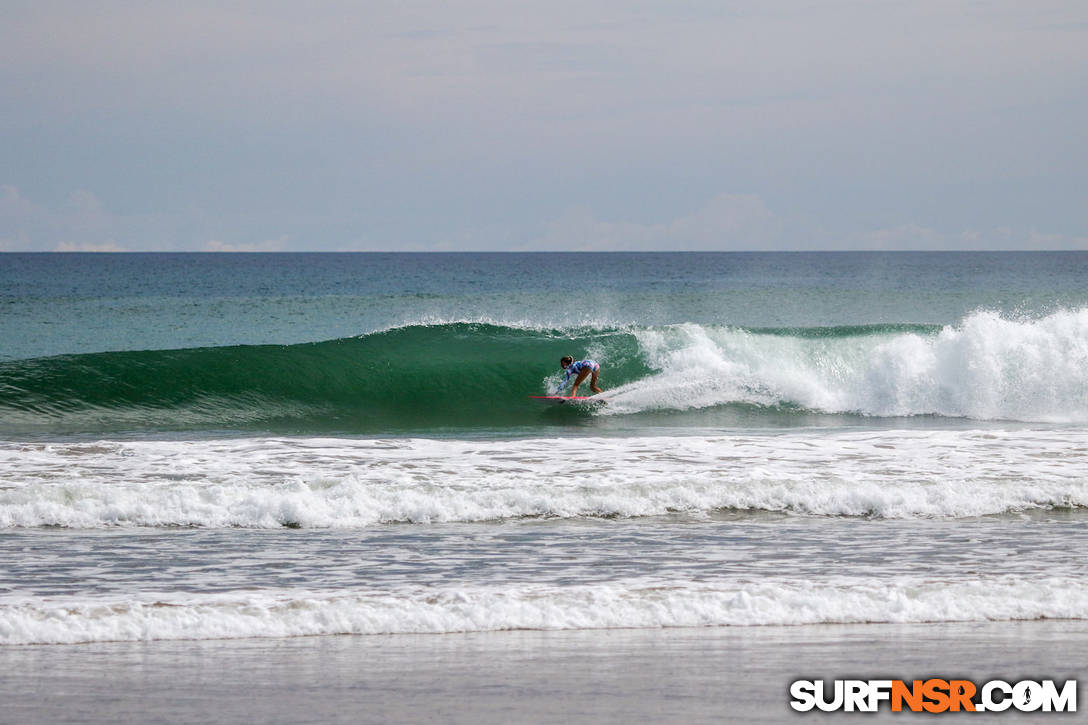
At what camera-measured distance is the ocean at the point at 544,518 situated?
5.68 m

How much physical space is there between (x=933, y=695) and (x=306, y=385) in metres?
16.0

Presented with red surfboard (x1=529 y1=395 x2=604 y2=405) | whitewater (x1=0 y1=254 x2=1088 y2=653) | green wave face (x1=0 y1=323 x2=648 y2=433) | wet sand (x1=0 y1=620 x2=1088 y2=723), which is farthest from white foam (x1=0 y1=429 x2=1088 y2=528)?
red surfboard (x1=529 y1=395 x2=604 y2=405)

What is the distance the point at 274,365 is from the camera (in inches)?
810

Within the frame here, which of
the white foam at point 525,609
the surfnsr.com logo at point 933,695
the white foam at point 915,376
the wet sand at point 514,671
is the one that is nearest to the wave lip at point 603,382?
the white foam at point 915,376

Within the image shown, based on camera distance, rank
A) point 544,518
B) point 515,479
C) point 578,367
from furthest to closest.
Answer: point 578,367 < point 515,479 < point 544,518

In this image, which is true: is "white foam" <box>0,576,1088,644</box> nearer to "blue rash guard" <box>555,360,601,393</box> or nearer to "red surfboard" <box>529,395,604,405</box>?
"red surfboard" <box>529,395,604,405</box>

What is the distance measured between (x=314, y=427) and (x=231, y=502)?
773 centimetres

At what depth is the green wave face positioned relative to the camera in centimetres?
1725

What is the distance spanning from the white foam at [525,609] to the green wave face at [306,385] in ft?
32.7

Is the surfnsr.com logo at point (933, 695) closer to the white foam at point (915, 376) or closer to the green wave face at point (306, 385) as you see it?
the green wave face at point (306, 385)

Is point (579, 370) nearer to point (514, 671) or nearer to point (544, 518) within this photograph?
point (544, 518)

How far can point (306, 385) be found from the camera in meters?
19.8

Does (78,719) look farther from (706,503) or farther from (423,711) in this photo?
(706,503)

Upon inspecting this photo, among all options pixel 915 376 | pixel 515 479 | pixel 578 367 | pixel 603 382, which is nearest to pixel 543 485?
pixel 515 479
